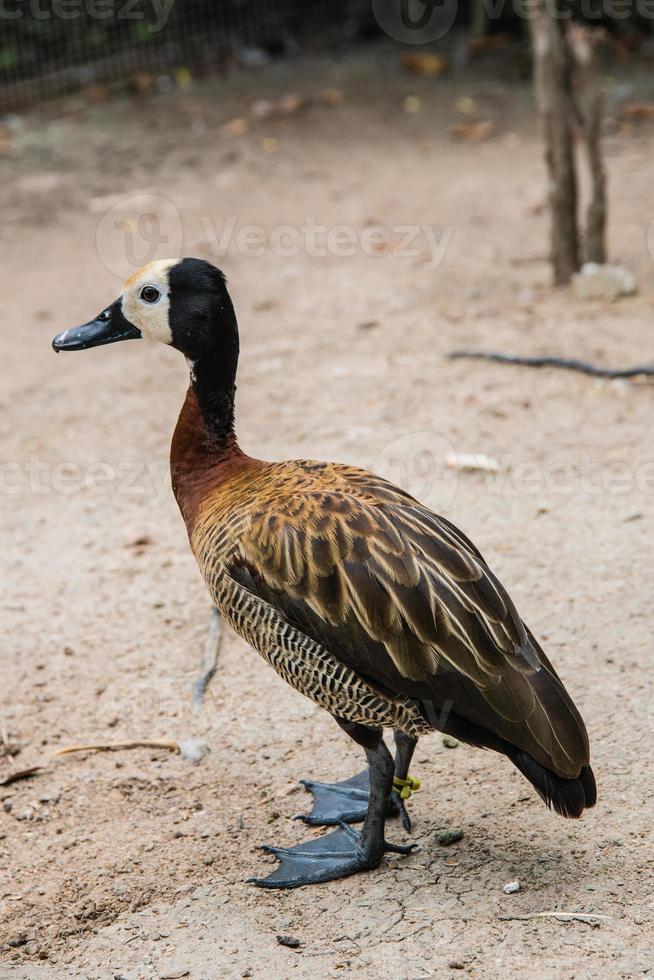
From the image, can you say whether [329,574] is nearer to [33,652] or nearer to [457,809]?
[457,809]

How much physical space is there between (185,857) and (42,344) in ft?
14.3

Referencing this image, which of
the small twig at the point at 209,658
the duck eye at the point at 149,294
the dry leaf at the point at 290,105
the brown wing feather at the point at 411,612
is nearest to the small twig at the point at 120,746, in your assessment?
the small twig at the point at 209,658

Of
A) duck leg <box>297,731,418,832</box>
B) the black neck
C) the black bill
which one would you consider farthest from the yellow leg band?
the black bill

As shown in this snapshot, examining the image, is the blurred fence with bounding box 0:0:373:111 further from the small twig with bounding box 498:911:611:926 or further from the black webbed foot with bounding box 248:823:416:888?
the small twig with bounding box 498:911:611:926

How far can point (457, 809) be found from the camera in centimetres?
346

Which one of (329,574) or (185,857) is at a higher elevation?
(329,574)

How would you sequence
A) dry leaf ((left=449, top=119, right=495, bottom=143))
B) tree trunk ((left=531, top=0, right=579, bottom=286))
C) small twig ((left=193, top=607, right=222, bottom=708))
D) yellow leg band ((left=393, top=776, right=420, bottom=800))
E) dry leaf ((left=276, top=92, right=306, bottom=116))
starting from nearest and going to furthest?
yellow leg band ((left=393, top=776, right=420, bottom=800)), small twig ((left=193, top=607, right=222, bottom=708)), tree trunk ((left=531, top=0, right=579, bottom=286)), dry leaf ((left=449, top=119, right=495, bottom=143)), dry leaf ((left=276, top=92, right=306, bottom=116))

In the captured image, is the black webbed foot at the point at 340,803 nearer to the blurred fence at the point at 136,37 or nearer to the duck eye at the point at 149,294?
the duck eye at the point at 149,294

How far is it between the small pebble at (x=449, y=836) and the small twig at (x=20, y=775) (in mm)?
1328

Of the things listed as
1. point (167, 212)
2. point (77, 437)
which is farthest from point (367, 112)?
point (77, 437)

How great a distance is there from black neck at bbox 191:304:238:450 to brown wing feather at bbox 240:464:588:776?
55 cm

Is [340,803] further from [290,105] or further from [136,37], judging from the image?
[136,37]

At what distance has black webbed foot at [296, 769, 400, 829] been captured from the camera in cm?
354

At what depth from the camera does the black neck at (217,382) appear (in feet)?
12.2
